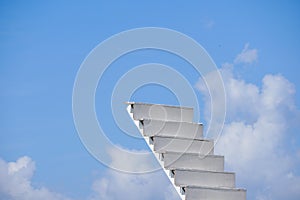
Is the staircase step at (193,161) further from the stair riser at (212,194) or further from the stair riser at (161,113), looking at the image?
the stair riser at (161,113)

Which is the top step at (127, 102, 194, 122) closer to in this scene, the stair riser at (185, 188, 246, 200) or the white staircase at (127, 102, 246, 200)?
the white staircase at (127, 102, 246, 200)

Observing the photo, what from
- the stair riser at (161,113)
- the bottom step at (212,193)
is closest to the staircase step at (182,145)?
the stair riser at (161,113)

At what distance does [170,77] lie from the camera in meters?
18.5

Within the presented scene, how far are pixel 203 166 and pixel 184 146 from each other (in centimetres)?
72

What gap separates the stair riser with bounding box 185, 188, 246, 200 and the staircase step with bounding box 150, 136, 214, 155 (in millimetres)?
1169

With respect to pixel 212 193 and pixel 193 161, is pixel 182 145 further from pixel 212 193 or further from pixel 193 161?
pixel 212 193

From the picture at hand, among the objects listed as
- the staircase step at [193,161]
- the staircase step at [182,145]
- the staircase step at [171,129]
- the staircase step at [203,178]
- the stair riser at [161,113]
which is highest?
the stair riser at [161,113]

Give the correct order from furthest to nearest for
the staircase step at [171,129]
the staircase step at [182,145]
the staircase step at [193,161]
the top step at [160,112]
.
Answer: the top step at [160,112]
the staircase step at [171,129]
the staircase step at [182,145]
the staircase step at [193,161]

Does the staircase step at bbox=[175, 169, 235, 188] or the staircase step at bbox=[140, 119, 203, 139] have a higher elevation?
the staircase step at bbox=[140, 119, 203, 139]

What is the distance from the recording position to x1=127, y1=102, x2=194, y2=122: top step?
17989 millimetres

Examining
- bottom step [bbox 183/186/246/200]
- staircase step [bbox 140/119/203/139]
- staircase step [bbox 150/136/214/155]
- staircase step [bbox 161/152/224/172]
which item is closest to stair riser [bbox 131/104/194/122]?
staircase step [bbox 140/119/203/139]

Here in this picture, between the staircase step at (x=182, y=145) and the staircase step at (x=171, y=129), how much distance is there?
27cm

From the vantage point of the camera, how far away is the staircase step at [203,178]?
17078 mm

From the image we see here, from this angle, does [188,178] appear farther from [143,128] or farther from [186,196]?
[143,128]
